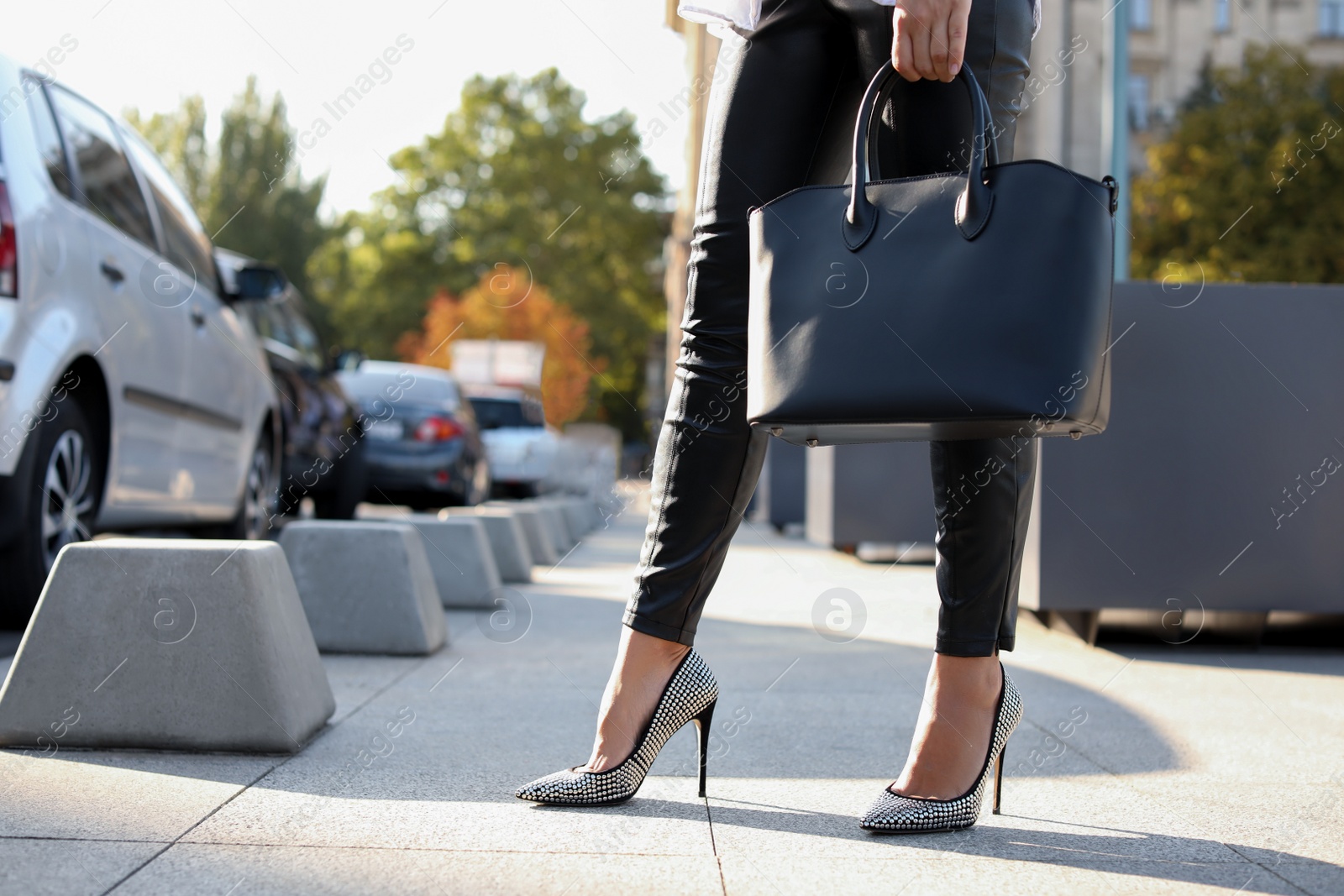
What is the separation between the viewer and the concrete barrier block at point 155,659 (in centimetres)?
261

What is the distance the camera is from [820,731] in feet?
10.0

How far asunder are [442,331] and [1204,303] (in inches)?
1699

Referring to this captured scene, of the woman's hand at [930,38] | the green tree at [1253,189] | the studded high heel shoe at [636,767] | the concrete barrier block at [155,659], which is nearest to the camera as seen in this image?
the woman's hand at [930,38]

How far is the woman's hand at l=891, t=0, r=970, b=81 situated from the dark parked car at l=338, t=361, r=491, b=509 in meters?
9.88

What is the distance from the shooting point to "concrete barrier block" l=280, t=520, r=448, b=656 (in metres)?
4.19

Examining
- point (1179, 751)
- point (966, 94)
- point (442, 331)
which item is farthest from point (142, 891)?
point (442, 331)

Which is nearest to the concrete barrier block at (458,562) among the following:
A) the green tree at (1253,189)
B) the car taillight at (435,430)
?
the car taillight at (435,430)

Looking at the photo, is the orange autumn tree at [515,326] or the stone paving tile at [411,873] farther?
the orange autumn tree at [515,326]

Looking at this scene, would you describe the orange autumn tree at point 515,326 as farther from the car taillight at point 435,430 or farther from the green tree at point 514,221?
the car taillight at point 435,430

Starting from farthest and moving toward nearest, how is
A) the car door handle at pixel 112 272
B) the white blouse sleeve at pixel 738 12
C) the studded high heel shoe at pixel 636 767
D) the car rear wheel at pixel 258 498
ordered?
1. the car rear wheel at pixel 258 498
2. the car door handle at pixel 112 272
3. the white blouse sleeve at pixel 738 12
4. the studded high heel shoe at pixel 636 767

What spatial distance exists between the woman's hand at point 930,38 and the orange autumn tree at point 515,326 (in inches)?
1627

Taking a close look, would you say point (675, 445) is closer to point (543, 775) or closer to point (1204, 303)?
point (543, 775)

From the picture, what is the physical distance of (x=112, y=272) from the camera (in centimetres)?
441

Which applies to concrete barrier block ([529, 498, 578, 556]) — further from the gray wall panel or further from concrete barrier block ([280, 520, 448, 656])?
the gray wall panel
